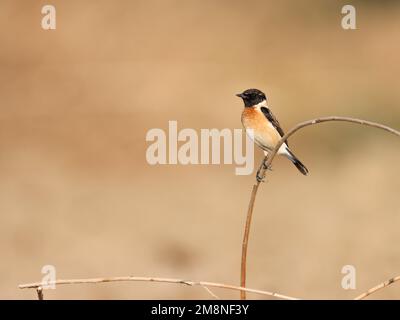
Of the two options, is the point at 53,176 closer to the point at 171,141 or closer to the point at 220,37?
the point at 171,141

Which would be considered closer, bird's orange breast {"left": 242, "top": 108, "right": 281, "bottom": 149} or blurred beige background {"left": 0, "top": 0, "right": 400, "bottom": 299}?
bird's orange breast {"left": 242, "top": 108, "right": 281, "bottom": 149}

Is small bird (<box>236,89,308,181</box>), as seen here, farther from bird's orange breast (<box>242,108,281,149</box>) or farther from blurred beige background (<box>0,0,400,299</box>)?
blurred beige background (<box>0,0,400,299</box>)

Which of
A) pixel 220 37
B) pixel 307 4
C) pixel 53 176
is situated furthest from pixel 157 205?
pixel 307 4

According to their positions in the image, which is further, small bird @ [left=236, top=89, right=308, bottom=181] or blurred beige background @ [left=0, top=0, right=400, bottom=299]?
blurred beige background @ [left=0, top=0, right=400, bottom=299]

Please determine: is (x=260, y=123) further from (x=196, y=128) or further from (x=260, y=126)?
(x=196, y=128)

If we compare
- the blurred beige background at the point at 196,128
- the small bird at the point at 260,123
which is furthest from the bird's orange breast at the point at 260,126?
the blurred beige background at the point at 196,128

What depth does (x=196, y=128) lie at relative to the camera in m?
13.9

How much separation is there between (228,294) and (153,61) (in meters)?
6.90

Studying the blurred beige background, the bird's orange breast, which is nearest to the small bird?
the bird's orange breast

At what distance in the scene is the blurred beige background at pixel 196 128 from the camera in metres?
10.5

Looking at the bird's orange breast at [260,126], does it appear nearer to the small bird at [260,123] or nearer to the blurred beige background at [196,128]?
the small bird at [260,123]

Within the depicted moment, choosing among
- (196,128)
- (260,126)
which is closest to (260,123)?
(260,126)

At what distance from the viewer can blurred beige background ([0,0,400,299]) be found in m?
10.5
